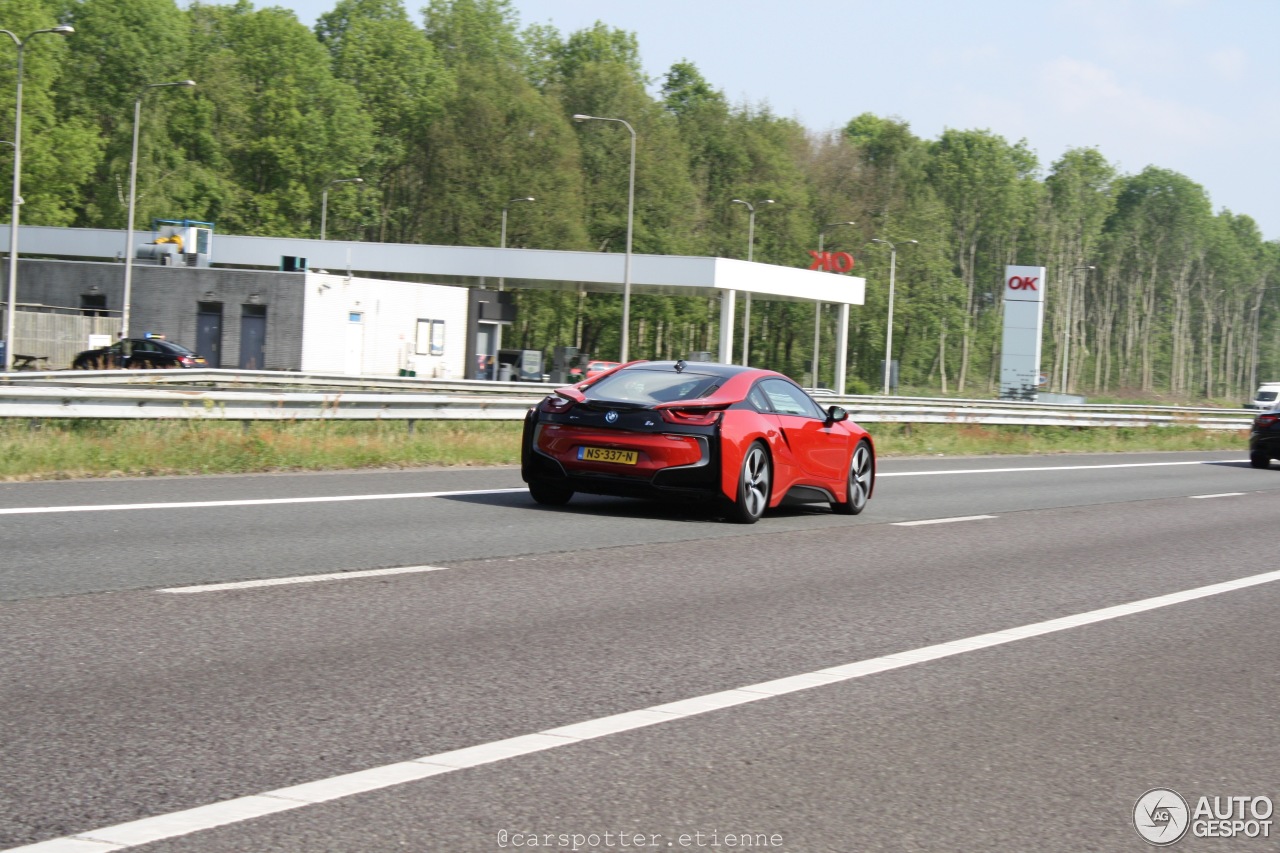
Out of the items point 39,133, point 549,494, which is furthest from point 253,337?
point 549,494

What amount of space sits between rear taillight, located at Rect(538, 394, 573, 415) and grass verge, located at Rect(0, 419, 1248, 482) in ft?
15.6

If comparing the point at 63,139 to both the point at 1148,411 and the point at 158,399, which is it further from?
the point at 158,399

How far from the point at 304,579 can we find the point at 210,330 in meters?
46.3

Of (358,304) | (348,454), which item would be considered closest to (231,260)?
(358,304)

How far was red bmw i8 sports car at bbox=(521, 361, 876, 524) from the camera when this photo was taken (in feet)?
41.8

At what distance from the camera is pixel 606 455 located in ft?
42.2

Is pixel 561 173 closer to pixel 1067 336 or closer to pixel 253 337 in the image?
pixel 253 337

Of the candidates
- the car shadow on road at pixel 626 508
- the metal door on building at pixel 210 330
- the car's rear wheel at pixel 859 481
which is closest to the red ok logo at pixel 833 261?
the metal door on building at pixel 210 330

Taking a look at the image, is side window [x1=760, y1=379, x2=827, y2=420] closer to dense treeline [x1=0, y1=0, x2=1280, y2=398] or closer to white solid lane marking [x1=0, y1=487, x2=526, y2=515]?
white solid lane marking [x1=0, y1=487, x2=526, y2=515]

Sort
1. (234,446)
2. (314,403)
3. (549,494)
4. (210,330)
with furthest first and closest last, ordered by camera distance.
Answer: (210,330) < (314,403) < (234,446) < (549,494)

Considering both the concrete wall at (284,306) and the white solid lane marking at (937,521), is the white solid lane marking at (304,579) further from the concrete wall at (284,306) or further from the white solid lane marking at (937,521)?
the concrete wall at (284,306)

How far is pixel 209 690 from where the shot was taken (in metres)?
5.89

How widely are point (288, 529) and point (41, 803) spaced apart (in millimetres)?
6965

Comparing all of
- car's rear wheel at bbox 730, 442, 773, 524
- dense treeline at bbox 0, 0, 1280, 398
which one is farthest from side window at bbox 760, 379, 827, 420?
dense treeline at bbox 0, 0, 1280, 398
